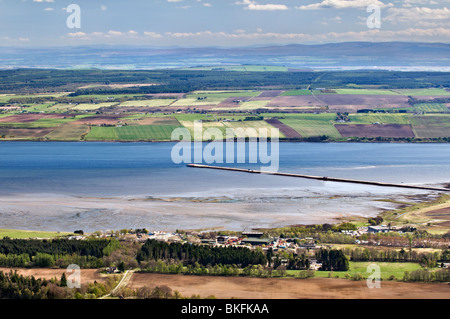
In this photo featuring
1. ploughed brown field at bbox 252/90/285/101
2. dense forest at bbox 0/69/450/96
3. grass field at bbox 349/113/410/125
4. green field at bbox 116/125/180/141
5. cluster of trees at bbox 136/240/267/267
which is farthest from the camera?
dense forest at bbox 0/69/450/96

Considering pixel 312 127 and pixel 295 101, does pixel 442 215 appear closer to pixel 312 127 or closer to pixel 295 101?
pixel 312 127

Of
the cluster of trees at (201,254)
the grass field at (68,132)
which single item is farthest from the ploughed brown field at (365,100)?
the cluster of trees at (201,254)

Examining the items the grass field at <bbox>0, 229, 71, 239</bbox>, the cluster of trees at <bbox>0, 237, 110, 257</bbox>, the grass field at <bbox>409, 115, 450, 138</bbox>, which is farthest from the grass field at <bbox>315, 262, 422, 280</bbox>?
the grass field at <bbox>409, 115, 450, 138</bbox>

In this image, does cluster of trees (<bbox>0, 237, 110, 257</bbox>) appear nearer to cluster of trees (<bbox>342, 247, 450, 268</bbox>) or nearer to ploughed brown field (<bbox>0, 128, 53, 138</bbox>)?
cluster of trees (<bbox>342, 247, 450, 268</bbox>)

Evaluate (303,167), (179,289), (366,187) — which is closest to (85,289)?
(179,289)

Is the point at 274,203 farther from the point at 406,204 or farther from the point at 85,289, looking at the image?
the point at 85,289

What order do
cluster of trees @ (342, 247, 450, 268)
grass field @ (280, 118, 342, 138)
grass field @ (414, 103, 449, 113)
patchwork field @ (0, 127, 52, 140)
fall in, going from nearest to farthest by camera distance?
cluster of trees @ (342, 247, 450, 268) → patchwork field @ (0, 127, 52, 140) → grass field @ (280, 118, 342, 138) → grass field @ (414, 103, 449, 113)

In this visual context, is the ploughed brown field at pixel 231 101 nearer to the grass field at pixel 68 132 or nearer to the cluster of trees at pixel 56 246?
the grass field at pixel 68 132
